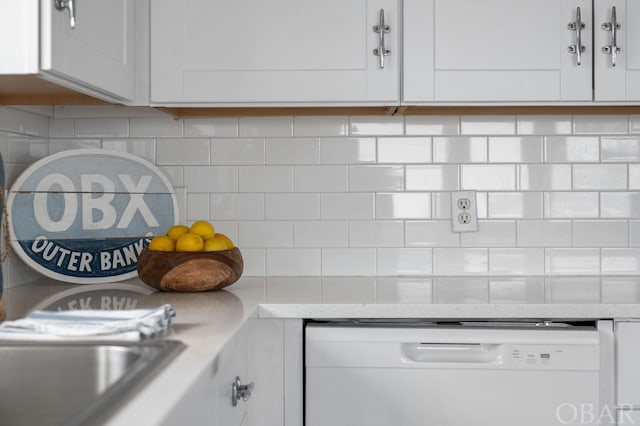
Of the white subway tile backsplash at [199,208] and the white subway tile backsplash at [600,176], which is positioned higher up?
the white subway tile backsplash at [600,176]

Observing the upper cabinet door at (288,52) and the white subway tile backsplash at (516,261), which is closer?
the upper cabinet door at (288,52)

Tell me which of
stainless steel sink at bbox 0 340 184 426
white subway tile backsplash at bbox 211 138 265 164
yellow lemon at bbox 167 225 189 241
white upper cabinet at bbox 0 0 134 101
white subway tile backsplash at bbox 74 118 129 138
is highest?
white upper cabinet at bbox 0 0 134 101

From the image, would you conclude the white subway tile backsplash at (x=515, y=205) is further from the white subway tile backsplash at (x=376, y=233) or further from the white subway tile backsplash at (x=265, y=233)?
the white subway tile backsplash at (x=265, y=233)

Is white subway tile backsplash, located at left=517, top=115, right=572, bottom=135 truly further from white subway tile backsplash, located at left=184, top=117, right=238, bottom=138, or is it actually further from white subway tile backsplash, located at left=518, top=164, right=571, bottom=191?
white subway tile backsplash, located at left=184, top=117, right=238, bottom=138

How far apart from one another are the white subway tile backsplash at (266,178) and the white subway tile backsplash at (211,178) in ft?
0.09

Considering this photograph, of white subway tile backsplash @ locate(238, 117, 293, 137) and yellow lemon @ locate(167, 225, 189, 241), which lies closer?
yellow lemon @ locate(167, 225, 189, 241)

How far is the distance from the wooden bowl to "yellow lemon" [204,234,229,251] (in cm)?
2

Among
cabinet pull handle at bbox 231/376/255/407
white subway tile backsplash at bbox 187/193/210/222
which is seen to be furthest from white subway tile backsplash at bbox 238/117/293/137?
cabinet pull handle at bbox 231/376/255/407

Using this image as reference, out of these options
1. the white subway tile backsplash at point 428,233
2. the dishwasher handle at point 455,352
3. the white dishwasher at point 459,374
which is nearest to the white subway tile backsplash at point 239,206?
the white subway tile backsplash at point 428,233

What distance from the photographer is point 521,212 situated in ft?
7.99

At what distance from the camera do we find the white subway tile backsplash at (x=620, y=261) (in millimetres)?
2428

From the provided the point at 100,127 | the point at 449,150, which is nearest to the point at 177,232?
the point at 100,127

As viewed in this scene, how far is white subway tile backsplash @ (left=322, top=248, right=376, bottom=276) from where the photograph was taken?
2428 mm

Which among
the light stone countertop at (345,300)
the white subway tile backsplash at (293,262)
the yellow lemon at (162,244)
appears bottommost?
the light stone countertop at (345,300)
